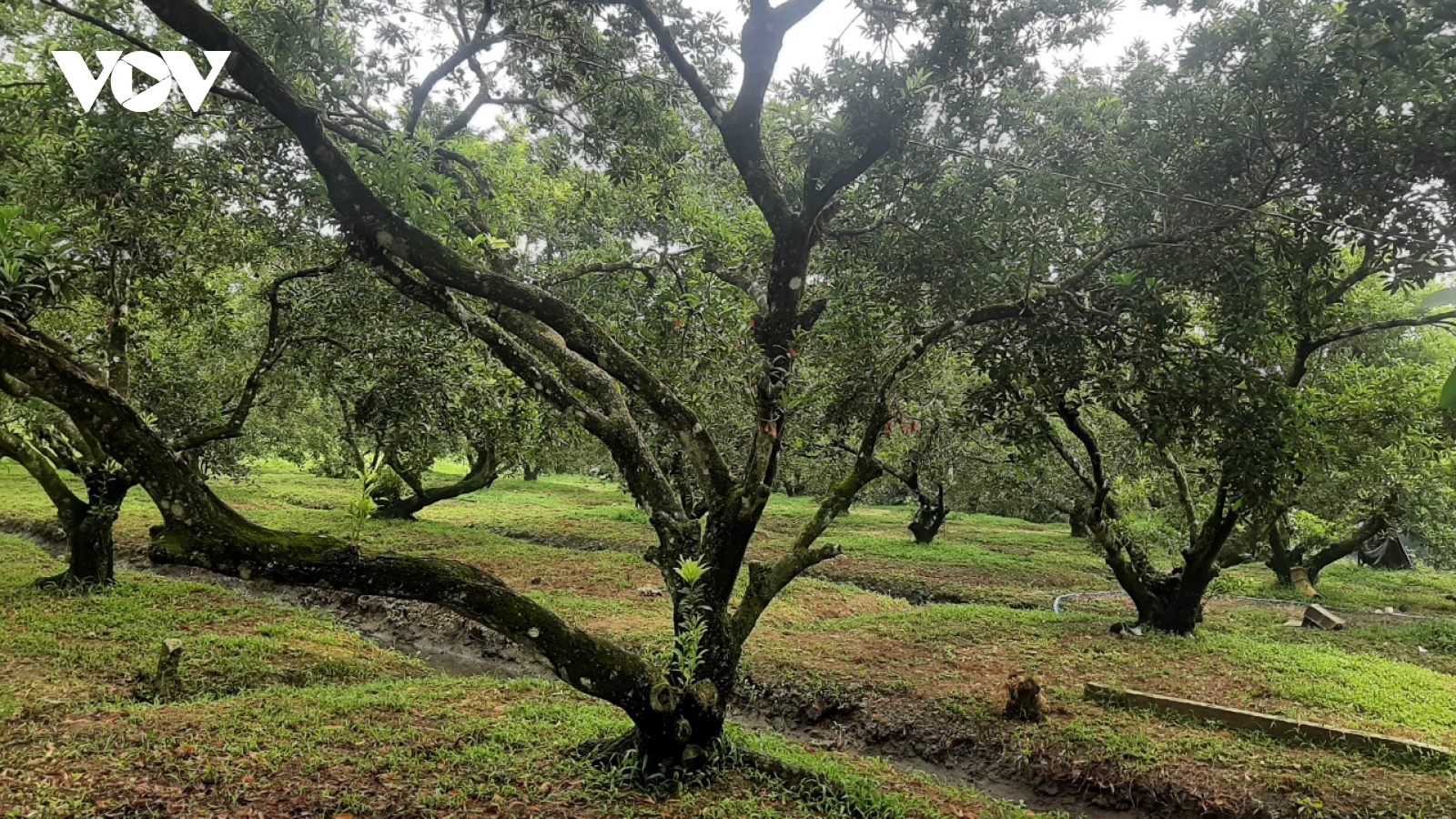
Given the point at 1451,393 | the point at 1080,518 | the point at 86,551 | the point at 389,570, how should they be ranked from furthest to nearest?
the point at 1080,518 → the point at 86,551 → the point at 389,570 → the point at 1451,393

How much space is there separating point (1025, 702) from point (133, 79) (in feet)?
34.0

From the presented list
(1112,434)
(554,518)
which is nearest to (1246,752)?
(1112,434)

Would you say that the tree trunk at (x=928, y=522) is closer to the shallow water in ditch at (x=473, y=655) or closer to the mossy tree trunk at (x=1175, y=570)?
the mossy tree trunk at (x=1175, y=570)

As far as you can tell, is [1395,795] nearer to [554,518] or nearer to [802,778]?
[802,778]

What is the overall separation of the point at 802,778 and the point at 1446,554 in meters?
19.7

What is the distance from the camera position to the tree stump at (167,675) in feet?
23.8

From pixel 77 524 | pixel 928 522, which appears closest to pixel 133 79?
pixel 77 524

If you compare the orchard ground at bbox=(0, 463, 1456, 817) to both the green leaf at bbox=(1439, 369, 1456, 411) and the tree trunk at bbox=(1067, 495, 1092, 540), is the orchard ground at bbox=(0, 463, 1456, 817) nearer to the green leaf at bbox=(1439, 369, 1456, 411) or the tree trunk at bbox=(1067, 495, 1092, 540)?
the tree trunk at bbox=(1067, 495, 1092, 540)

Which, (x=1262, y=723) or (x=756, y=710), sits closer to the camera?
(x=1262, y=723)

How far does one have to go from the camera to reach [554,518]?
2394cm

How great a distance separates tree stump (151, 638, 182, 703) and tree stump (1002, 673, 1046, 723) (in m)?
8.41

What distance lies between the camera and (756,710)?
29.2ft

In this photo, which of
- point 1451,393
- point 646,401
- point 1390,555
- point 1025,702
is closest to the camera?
point 1451,393

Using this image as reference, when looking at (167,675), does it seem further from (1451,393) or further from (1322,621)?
(1322,621)
